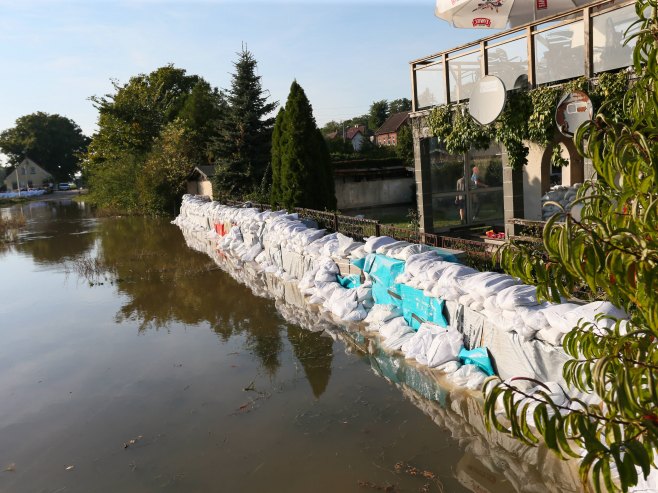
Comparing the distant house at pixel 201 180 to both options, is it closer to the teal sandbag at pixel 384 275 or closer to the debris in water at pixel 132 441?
the teal sandbag at pixel 384 275

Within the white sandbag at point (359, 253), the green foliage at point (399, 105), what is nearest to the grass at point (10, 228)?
the white sandbag at point (359, 253)

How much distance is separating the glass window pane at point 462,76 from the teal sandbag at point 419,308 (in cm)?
417

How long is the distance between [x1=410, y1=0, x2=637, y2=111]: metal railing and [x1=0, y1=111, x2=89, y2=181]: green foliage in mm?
78539

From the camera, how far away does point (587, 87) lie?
7.42 m

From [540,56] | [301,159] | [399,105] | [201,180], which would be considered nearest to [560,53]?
[540,56]

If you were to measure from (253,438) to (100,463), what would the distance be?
1371mm

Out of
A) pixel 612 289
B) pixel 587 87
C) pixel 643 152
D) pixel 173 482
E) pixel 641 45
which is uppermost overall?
pixel 587 87

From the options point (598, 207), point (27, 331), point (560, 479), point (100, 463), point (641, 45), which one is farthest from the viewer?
point (27, 331)

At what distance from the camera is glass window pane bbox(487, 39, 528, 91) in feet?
28.1

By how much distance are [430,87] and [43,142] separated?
84.0 metres

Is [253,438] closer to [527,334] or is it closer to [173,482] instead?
[173,482]

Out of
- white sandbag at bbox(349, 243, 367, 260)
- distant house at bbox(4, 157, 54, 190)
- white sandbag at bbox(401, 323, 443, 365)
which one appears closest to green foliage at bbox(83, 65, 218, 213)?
white sandbag at bbox(349, 243, 367, 260)

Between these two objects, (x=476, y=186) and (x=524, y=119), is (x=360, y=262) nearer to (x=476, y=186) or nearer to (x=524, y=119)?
(x=524, y=119)

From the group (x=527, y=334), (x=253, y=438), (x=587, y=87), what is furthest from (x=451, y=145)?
(x=253, y=438)
